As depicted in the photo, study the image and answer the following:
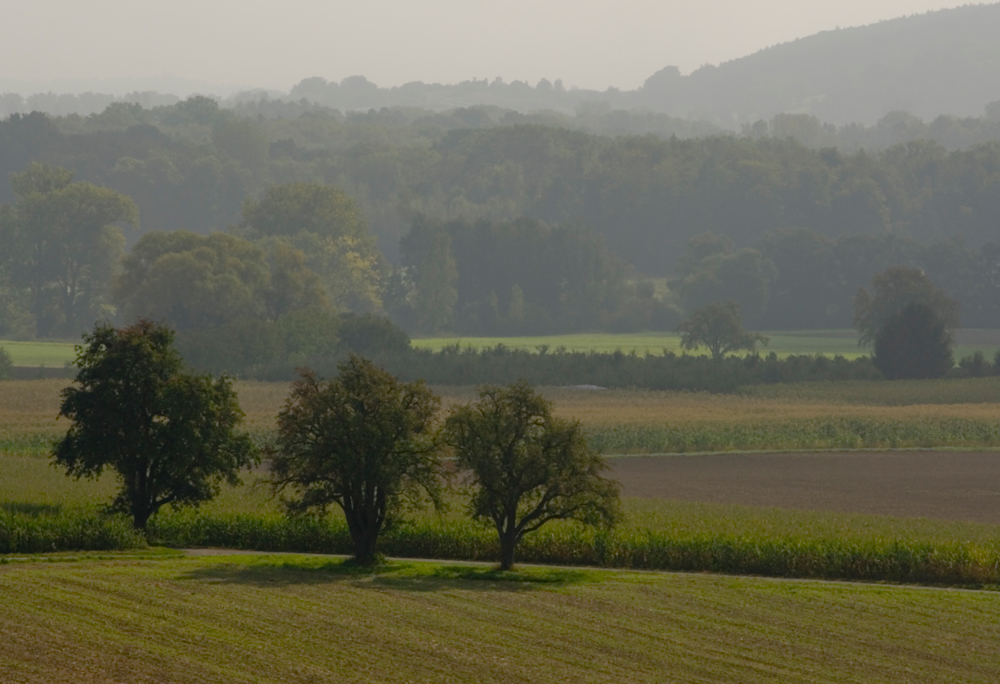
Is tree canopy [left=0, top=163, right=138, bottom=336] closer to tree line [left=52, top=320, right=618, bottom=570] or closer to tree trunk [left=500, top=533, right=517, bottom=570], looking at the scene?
tree line [left=52, top=320, right=618, bottom=570]

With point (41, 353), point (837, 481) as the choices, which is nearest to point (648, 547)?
point (837, 481)

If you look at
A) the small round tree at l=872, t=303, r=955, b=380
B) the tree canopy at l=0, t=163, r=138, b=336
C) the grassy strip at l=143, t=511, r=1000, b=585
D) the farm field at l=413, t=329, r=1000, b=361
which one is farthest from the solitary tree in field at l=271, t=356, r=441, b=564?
the tree canopy at l=0, t=163, r=138, b=336

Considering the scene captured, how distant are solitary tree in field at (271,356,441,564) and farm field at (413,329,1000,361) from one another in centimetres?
10529

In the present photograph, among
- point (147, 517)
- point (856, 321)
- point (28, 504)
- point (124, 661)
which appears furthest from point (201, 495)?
point (856, 321)

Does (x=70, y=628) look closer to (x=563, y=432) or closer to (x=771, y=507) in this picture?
(x=563, y=432)

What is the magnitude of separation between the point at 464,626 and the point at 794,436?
1918 inches

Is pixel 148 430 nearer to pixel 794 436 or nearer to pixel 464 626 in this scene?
pixel 464 626

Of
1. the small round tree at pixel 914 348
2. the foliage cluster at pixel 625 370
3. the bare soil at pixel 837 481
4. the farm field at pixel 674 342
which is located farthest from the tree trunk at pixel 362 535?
the farm field at pixel 674 342

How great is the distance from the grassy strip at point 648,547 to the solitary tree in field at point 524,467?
5.28ft

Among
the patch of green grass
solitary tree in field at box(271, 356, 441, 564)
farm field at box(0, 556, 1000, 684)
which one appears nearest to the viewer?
farm field at box(0, 556, 1000, 684)

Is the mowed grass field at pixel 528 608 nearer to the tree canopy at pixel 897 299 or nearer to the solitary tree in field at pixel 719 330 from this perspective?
the solitary tree in field at pixel 719 330

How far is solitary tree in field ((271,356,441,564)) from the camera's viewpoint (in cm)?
4147

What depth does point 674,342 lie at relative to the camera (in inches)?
6565

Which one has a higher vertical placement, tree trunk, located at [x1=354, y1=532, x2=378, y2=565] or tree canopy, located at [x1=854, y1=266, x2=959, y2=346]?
tree canopy, located at [x1=854, y1=266, x2=959, y2=346]
